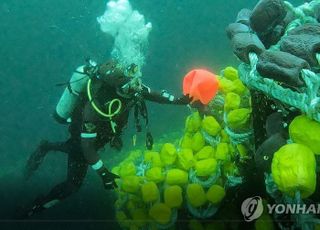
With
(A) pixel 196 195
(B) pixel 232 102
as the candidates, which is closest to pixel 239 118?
(B) pixel 232 102

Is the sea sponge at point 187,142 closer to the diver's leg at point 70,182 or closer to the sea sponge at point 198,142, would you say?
the sea sponge at point 198,142

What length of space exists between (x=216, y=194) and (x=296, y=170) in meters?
1.52

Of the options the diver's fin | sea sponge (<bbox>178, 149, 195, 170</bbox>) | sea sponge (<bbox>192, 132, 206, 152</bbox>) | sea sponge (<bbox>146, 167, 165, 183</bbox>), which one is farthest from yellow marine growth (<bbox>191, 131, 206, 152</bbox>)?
the diver's fin

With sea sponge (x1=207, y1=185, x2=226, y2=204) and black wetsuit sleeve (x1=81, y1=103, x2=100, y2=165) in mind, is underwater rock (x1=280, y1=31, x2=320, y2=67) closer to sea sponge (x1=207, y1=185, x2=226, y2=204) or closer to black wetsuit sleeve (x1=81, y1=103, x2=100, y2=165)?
sea sponge (x1=207, y1=185, x2=226, y2=204)

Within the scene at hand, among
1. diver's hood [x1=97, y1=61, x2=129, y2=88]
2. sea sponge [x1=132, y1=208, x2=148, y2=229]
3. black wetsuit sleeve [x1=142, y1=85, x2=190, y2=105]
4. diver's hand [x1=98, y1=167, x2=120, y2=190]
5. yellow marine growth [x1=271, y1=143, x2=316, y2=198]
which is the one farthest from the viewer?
black wetsuit sleeve [x1=142, y1=85, x2=190, y2=105]

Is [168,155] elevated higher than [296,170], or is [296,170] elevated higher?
[296,170]

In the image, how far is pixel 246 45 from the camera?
10.9 ft

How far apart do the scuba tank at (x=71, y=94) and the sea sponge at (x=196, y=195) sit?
2.44 m

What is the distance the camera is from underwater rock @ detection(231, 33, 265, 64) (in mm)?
3275

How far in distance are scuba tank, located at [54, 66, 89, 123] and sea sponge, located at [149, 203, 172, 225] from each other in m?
2.29

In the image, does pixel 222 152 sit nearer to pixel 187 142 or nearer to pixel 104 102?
pixel 187 142

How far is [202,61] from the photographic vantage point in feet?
54.1

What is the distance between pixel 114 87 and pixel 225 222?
2.33m

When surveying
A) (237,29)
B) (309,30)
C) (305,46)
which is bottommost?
(305,46)
